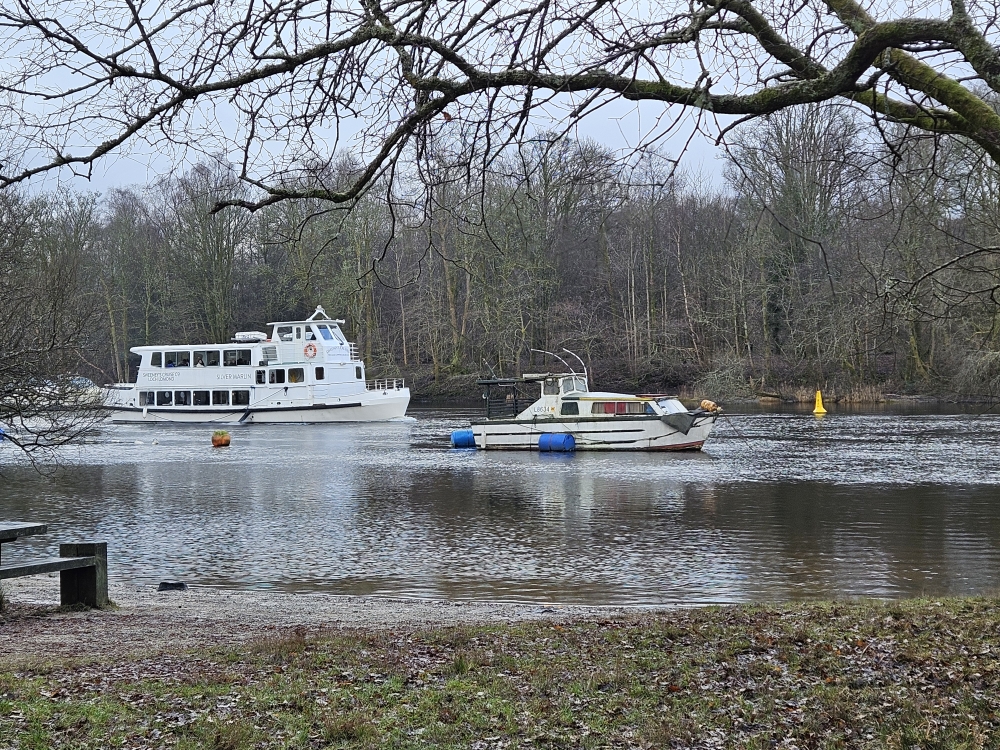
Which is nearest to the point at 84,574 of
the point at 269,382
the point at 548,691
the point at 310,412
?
the point at 548,691

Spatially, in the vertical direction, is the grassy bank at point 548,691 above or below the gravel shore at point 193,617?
above

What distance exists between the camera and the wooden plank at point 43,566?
9445mm

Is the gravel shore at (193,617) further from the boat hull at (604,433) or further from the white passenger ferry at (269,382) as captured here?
the white passenger ferry at (269,382)

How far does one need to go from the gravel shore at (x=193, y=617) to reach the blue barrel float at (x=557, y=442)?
21.8 m

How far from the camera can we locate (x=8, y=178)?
6.46m

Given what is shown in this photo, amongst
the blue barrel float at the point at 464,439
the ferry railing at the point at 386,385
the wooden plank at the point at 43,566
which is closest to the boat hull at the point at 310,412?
the ferry railing at the point at 386,385

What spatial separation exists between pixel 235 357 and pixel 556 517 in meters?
34.8

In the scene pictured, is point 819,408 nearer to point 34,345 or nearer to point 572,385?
point 572,385

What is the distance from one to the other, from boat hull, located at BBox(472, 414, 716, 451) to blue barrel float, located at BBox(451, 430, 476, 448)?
0.34 m

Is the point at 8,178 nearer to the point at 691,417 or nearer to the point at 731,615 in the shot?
the point at 731,615

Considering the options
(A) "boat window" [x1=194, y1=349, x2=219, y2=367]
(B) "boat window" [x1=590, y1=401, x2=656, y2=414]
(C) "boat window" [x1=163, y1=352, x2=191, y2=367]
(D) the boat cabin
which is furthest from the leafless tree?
(C) "boat window" [x1=163, y1=352, x2=191, y2=367]

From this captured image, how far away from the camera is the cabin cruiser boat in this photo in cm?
3450

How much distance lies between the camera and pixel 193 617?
10.5m

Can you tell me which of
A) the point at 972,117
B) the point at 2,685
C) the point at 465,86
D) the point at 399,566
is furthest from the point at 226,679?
the point at 399,566
